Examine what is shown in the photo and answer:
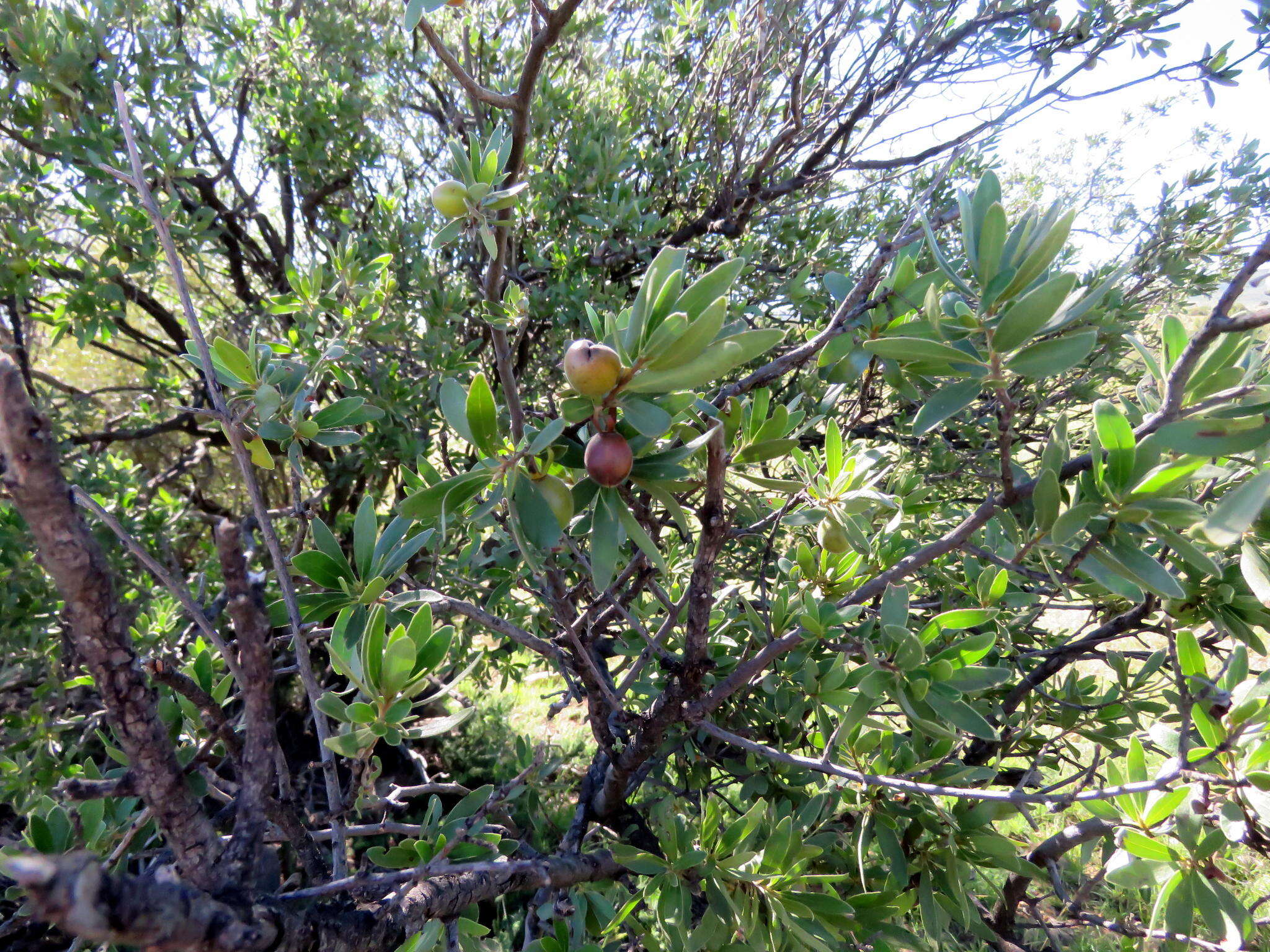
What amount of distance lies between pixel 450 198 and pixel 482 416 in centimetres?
46

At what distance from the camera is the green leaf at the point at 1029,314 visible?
2.48 feet

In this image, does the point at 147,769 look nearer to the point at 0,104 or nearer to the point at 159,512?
the point at 159,512

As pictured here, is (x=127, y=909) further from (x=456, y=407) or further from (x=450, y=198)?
(x=450, y=198)

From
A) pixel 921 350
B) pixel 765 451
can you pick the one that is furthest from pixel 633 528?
pixel 921 350

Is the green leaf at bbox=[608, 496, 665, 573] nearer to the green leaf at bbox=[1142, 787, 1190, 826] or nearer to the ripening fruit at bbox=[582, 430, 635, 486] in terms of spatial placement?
the ripening fruit at bbox=[582, 430, 635, 486]

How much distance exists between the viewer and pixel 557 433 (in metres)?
A: 0.76

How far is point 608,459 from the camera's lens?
81cm

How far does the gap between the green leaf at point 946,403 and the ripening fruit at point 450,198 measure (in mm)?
807

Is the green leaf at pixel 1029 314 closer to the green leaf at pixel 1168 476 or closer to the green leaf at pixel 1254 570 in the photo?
the green leaf at pixel 1168 476

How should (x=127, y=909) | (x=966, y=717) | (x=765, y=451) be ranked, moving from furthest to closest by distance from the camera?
(x=765, y=451)
(x=966, y=717)
(x=127, y=909)

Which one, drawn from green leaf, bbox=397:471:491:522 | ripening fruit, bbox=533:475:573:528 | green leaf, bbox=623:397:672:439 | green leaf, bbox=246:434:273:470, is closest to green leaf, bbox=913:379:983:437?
green leaf, bbox=623:397:672:439

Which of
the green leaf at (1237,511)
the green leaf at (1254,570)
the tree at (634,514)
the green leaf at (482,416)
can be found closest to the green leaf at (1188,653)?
the tree at (634,514)

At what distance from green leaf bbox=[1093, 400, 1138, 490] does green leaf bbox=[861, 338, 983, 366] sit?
6.1 inches

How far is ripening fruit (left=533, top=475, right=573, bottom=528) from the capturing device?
2.81 feet
